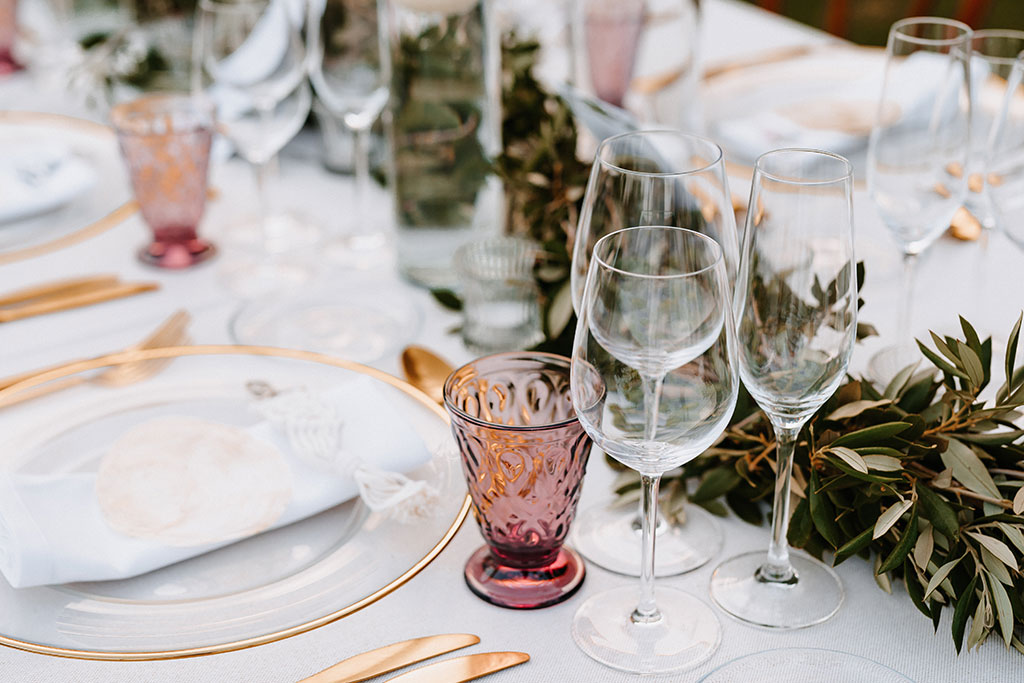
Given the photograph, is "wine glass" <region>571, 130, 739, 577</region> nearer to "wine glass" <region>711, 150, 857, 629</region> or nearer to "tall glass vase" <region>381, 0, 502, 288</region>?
"wine glass" <region>711, 150, 857, 629</region>

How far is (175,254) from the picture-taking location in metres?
1.27

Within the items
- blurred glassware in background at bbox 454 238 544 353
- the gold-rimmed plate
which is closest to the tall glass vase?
blurred glassware in background at bbox 454 238 544 353

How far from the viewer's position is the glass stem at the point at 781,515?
2.42 feet

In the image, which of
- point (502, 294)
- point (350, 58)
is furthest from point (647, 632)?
point (350, 58)

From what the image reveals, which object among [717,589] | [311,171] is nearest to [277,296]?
[311,171]

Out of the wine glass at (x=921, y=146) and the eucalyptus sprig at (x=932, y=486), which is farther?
the wine glass at (x=921, y=146)

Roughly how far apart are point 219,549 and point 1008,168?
2.38ft

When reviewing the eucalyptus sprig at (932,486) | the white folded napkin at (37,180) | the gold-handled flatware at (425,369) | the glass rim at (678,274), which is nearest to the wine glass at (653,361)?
the glass rim at (678,274)

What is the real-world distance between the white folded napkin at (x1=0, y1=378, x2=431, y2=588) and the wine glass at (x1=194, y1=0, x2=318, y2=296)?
0.39 m

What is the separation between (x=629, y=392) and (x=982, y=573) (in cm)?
26

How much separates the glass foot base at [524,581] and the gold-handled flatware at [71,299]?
0.59 metres

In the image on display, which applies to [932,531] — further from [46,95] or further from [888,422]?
[46,95]

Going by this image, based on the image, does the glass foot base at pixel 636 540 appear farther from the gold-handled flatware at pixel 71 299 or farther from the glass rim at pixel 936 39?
the gold-handled flatware at pixel 71 299

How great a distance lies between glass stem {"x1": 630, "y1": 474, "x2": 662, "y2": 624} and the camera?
0.69 m
